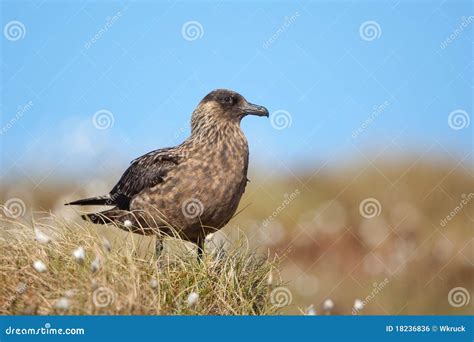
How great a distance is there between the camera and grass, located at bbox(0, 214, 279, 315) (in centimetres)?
538

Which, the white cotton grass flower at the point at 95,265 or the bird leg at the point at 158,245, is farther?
the bird leg at the point at 158,245

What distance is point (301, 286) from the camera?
1246cm

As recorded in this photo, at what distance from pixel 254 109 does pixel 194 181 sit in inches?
42.4

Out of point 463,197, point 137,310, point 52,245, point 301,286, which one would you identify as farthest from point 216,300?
point 463,197

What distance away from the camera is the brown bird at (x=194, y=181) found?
6828 millimetres

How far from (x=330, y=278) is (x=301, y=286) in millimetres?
705

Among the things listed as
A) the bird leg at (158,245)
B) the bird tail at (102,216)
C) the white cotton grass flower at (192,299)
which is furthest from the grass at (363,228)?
the white cotton grass flower at (192,299)

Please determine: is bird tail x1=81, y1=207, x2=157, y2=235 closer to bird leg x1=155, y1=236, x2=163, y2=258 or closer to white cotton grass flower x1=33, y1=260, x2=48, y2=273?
bird leg x1=155, y1=236, x2=163, y2=258

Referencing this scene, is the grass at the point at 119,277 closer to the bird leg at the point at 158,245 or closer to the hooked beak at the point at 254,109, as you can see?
the bird leg at the point at 158,245

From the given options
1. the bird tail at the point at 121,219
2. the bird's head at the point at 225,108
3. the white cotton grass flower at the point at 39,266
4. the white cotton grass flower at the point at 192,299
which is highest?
the bird's head at the point at 225,108

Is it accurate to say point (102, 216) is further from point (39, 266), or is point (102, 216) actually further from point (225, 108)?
point (39, 266)

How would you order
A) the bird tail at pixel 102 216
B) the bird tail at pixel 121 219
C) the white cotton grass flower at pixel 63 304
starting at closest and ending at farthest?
the white cotton grass flower at pixel 63 304, the bird tail at pixel 121 219, the bird tail at pixel 102 216

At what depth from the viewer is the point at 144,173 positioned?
24.0 feet

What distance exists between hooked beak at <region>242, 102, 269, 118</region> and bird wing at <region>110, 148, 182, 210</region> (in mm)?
797
